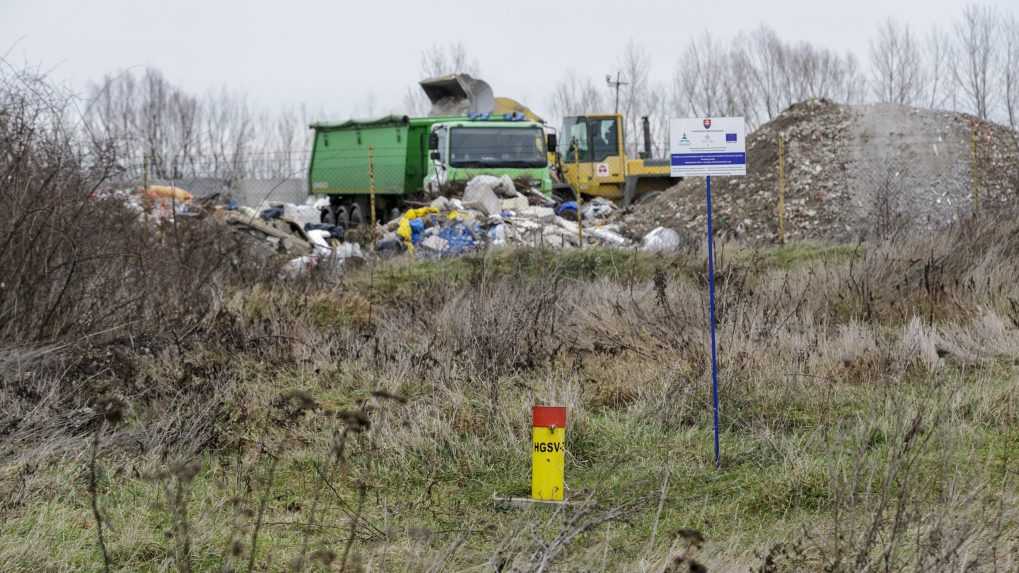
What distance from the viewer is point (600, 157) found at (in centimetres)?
2794

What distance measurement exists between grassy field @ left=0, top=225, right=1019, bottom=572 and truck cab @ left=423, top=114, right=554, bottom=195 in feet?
37.1

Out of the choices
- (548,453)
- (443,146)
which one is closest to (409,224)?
(443,146)

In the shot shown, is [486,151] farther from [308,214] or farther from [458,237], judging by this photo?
[458,237]

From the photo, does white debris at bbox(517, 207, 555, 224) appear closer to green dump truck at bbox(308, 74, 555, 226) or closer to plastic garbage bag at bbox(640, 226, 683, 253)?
green dump truck at bbox(308, 74, 555, 226)

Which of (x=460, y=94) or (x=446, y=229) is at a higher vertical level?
(x=460, y=94)

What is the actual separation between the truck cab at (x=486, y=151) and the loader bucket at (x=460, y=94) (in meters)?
3.11

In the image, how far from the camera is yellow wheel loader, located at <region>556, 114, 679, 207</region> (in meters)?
27.3

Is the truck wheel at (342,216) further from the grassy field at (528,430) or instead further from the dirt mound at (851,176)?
the grassy field at (528,430)

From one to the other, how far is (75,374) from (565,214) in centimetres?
1651

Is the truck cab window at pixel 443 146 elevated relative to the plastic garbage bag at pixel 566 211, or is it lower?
elevated

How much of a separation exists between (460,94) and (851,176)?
29.6 ft

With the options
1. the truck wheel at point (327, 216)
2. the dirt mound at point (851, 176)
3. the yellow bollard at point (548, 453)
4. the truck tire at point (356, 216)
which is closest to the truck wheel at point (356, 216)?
the truck tire at point (356, 216)

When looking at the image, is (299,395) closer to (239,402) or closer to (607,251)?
(239,402)

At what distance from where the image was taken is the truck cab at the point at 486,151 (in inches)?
877
